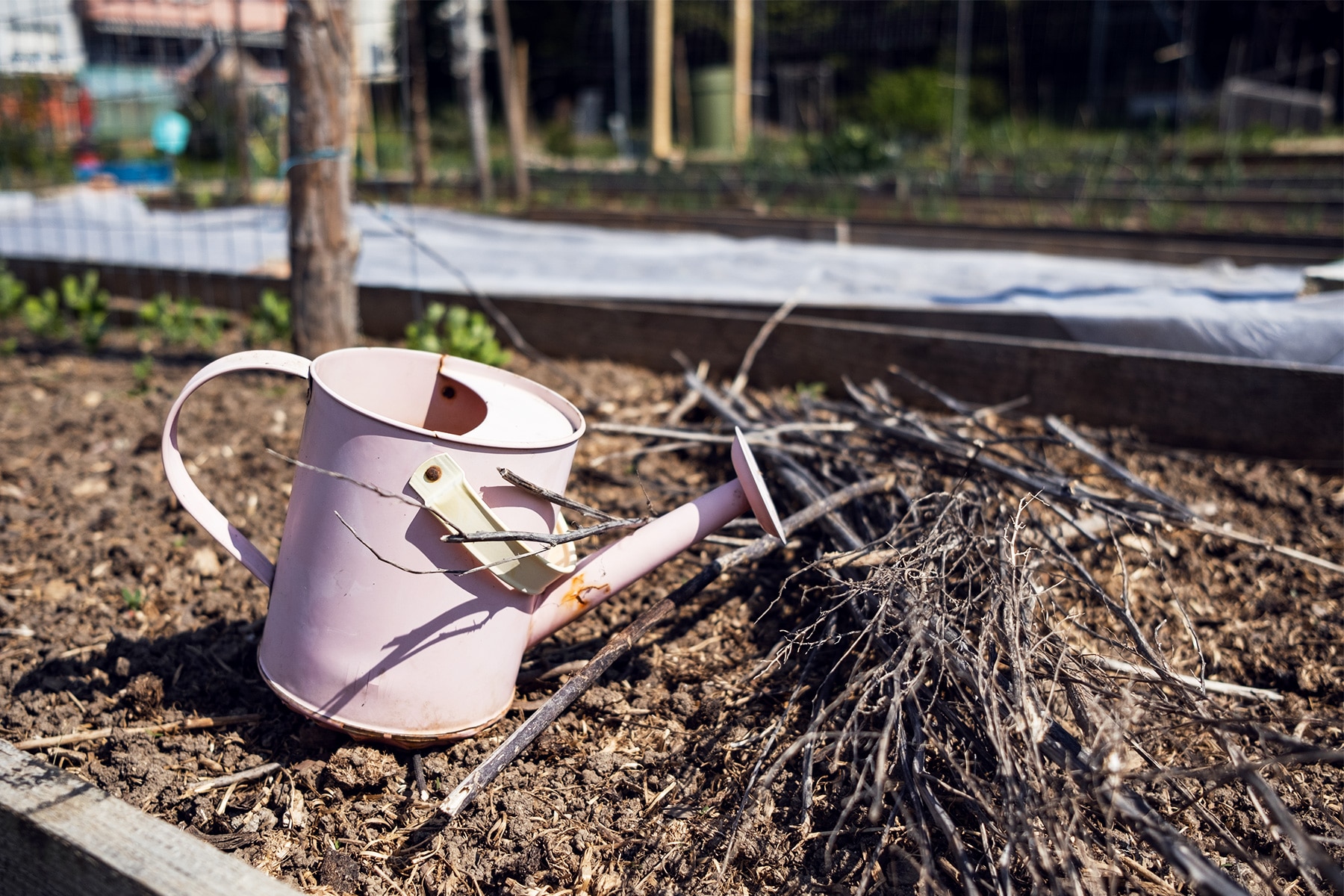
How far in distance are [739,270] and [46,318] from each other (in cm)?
276

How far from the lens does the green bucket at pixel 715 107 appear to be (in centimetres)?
1164

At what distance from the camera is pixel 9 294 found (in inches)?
164

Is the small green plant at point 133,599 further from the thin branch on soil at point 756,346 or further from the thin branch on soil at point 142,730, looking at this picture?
the thin branch on soil at point 756,346

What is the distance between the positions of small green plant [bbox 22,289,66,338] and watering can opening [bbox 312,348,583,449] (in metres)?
3.02

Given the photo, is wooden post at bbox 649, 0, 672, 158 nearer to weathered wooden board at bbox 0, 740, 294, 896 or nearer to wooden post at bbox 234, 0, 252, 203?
wooden post at bbox 234, 0, 252, 203

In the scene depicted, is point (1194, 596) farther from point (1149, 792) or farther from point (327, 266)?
point (327, 266)

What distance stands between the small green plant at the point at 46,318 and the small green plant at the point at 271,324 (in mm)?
969

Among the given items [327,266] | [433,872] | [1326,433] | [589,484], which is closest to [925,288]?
[1326,433]

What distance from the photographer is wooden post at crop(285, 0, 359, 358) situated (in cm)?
283

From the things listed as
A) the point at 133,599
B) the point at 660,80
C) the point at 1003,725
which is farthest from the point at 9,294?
the point at 660,80

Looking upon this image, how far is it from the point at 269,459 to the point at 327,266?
0.72 m

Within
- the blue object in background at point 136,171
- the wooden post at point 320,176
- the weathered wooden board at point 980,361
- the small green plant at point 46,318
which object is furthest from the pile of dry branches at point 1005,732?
the blue object in background at point 136,171

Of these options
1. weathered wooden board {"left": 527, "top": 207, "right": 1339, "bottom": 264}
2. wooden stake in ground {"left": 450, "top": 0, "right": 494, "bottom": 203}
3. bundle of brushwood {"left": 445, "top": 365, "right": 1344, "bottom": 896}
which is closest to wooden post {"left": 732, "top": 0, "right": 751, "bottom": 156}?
wooden stake in ground {"left": 450, "top": 0, "right": 494, "bottom": 203}

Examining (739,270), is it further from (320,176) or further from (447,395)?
(447,395)
